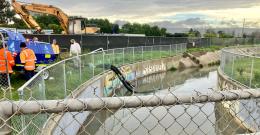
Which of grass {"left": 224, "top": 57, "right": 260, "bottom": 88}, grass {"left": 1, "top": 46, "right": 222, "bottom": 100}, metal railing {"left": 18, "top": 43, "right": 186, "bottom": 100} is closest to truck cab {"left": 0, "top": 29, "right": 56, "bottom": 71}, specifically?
grass {"left": 1, "top": 46, "right": 222, "bottom": 100}

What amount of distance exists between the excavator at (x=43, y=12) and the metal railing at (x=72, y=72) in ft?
A: 25.1

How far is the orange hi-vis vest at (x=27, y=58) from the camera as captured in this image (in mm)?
15309

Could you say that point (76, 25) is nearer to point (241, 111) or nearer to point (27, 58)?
point (27, 58)

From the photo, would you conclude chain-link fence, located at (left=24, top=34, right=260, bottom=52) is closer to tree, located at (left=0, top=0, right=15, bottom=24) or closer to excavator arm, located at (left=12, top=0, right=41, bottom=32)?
excavator arm, located at (left=12, top=0, right=41, bottom=32)

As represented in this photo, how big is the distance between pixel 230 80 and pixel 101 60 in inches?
309

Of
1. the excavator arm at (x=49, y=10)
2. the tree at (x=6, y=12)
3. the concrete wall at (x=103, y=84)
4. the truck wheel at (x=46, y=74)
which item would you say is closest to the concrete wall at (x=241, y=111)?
the concrete wall at (x=103, y=84)

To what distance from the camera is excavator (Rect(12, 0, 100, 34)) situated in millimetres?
31248

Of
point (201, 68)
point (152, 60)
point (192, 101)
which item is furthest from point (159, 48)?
point (192, 101)

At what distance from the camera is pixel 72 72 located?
1520 centimetres

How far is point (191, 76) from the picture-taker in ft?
137

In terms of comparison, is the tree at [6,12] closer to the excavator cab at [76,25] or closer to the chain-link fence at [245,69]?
the excavator cab at [76,25]

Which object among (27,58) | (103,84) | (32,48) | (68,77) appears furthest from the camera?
(103,84)

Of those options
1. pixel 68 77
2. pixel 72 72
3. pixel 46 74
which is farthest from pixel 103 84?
pixel 46 74

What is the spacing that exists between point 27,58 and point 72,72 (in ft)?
6.50
